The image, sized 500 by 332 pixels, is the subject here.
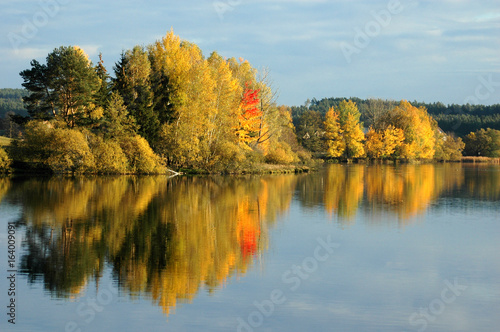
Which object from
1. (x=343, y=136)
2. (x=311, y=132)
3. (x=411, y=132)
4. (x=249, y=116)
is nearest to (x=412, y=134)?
(x=411, y=132)

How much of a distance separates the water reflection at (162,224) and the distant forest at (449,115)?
6321 cm

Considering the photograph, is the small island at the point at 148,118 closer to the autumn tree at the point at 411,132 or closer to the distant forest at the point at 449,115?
the autumn tree at the point at 411,132

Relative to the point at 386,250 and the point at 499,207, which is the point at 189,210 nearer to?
the point at 386,250

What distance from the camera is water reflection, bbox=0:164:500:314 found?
1087 cm

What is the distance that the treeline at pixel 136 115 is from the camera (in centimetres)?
4012

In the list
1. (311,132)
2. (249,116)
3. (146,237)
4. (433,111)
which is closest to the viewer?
(146,237)

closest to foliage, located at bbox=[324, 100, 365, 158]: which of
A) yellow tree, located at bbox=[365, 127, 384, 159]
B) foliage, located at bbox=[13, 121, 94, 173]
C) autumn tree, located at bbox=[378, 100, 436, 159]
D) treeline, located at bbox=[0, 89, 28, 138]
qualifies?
yellow tree, located at bbox=[365, 127, 384, 159]

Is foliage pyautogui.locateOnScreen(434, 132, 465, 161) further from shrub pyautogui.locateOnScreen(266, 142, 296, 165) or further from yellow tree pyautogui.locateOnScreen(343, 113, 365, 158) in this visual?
shrub pyautogui.locateOnScreen(266, 142, 296, 165)

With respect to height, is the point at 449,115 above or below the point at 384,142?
above

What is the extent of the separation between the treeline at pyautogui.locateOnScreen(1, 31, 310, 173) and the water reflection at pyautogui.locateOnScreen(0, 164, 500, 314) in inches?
314

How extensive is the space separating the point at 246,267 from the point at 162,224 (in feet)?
19.4

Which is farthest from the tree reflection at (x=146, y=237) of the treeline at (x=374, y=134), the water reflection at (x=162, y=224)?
the treeline at (x=374, y=134)

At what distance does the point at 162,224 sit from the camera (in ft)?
56.5

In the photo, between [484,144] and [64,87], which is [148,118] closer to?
[64,87]
